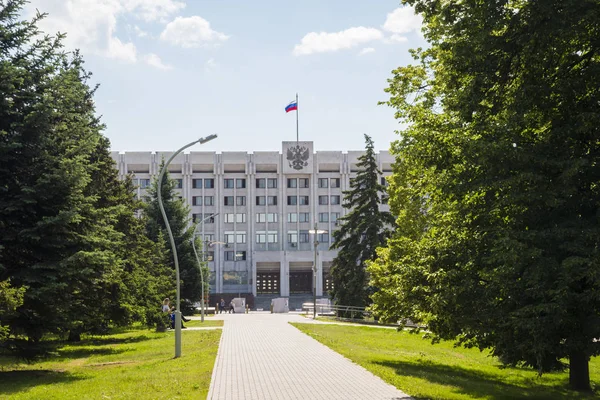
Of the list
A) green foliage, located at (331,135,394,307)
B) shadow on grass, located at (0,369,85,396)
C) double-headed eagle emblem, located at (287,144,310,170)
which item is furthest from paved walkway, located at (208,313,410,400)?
double-headed eagle emblem, located at (287,144,310,170)

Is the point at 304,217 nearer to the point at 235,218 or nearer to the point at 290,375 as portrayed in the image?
the point at 235,218

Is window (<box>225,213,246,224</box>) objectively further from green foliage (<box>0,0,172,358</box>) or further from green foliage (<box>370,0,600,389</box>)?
green foliage (<box>370,0,600,389</box>)

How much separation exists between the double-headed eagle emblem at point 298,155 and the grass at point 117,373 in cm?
6777

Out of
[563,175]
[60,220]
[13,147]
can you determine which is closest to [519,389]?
[563,175]

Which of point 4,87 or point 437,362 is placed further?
point 437,362

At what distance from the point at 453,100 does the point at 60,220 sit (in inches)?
396

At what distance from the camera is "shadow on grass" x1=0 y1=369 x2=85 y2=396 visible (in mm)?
15360

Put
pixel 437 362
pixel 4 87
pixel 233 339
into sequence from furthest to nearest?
pixel 233 339
pixel 437 362
pixel 4 87

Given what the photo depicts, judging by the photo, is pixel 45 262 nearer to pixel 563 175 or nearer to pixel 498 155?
pixel 498 155

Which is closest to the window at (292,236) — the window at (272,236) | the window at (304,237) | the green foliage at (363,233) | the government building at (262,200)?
the government building at (262,200)

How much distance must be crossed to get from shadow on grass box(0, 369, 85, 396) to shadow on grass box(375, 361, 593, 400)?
27.2 feet

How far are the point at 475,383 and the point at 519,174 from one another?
19.9ft

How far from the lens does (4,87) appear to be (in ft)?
57.9

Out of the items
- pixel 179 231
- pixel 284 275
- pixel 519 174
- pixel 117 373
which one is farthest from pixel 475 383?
pixel 284 275
